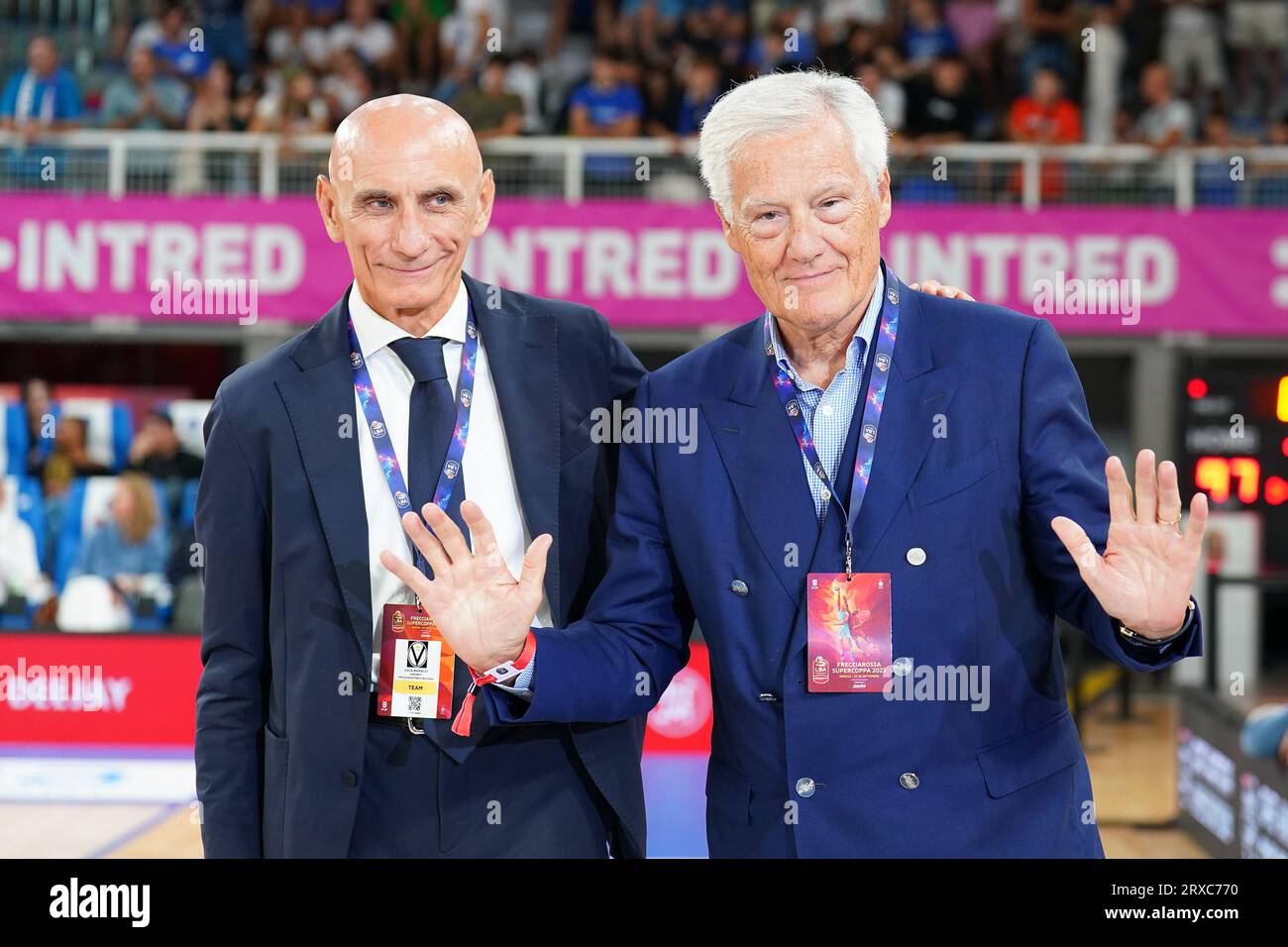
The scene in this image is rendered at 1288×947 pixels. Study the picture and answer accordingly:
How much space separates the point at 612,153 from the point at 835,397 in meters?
7.47

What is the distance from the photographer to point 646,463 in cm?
236

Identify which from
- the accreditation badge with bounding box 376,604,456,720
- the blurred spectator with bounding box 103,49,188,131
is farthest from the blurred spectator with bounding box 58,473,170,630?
the accreditation badge with bounding box 376,604,456,720

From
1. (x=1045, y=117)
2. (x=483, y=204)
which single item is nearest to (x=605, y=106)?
(x=1045, y=117)

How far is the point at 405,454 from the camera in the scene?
253 cm

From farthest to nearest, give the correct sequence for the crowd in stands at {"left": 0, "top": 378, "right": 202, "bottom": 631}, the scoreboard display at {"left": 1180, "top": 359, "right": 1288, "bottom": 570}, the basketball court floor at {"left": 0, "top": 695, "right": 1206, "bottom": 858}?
the scoreboard display at {"left": 1180, "top": 359, "right": 1288, "bottom": 570} < the crowd in stands at {"left": 0, "top": 378, "right": 202, "bottom": 631} < the basketball court floor at {"left": 0, "top": 695, "right": 1206, "bottom": 858}

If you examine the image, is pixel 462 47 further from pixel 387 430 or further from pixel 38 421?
pixel 387 430

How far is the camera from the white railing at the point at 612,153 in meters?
9.31

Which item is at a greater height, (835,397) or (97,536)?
(835,397)

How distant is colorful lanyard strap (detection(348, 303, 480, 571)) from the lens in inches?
97.2

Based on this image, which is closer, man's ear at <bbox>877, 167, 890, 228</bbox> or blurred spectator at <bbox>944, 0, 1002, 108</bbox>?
man's ear at <bbox>877, 167, 890, 228</bbox>

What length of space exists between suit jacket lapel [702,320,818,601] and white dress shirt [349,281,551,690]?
414 mm

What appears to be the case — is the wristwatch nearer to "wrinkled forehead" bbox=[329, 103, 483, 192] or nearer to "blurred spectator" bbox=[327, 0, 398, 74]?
"wrinkled forehead" bbox=[329, 103, 483, 192]

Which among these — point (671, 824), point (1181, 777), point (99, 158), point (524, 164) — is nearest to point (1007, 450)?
point (671, 824)
